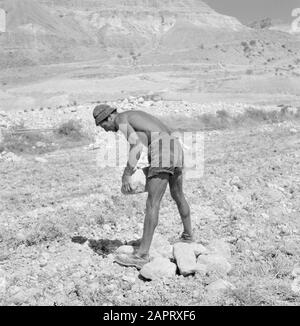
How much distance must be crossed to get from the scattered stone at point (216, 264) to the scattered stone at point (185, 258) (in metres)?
0.11

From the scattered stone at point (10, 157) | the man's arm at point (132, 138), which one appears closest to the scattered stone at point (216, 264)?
the man's arm at point (132, 138)

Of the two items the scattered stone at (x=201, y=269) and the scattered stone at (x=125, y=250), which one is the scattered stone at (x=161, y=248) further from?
the scattered stone at (x=201, y=269)

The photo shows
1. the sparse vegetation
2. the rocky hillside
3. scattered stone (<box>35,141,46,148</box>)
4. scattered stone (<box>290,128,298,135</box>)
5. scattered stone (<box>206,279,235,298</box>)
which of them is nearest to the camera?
scattered stone (<box>206,279,235,298</box>)

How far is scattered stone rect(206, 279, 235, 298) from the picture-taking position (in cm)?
396

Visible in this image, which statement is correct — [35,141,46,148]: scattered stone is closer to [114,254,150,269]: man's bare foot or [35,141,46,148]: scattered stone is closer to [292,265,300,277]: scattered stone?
[114,254,150,269]: man's bare foot

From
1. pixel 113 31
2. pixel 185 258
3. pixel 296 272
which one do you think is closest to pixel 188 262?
pixel 185 258

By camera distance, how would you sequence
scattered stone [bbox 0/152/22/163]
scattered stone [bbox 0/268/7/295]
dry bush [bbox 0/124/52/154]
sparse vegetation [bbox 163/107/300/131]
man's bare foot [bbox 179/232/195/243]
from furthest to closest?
1. sparse vegetation [bbox 163/107/300/131]
2. dry bush [bbox 0/124/52/154]
3. scattered stone [bbox 0/152/22/163]
4. man's bare foot [bbox 179/232/195/243]
5. scattered stone [bbox 0/268/7/295]

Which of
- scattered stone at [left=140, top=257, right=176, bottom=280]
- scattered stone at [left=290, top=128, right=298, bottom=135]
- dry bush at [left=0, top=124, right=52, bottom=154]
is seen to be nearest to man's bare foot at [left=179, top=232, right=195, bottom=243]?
scattered stone at [left=140, top=257, right=176, bottom=280]

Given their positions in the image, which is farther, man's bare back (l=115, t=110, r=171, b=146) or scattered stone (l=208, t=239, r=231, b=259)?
scattered stone (l=208, t=239, r=231, b=259)

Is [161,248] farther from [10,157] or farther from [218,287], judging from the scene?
[10,157]

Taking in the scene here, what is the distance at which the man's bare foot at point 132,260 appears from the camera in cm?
444

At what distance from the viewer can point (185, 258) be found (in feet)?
14.6

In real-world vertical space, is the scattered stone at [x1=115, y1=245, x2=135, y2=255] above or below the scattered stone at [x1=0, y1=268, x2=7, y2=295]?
above

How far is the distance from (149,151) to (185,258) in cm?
100
